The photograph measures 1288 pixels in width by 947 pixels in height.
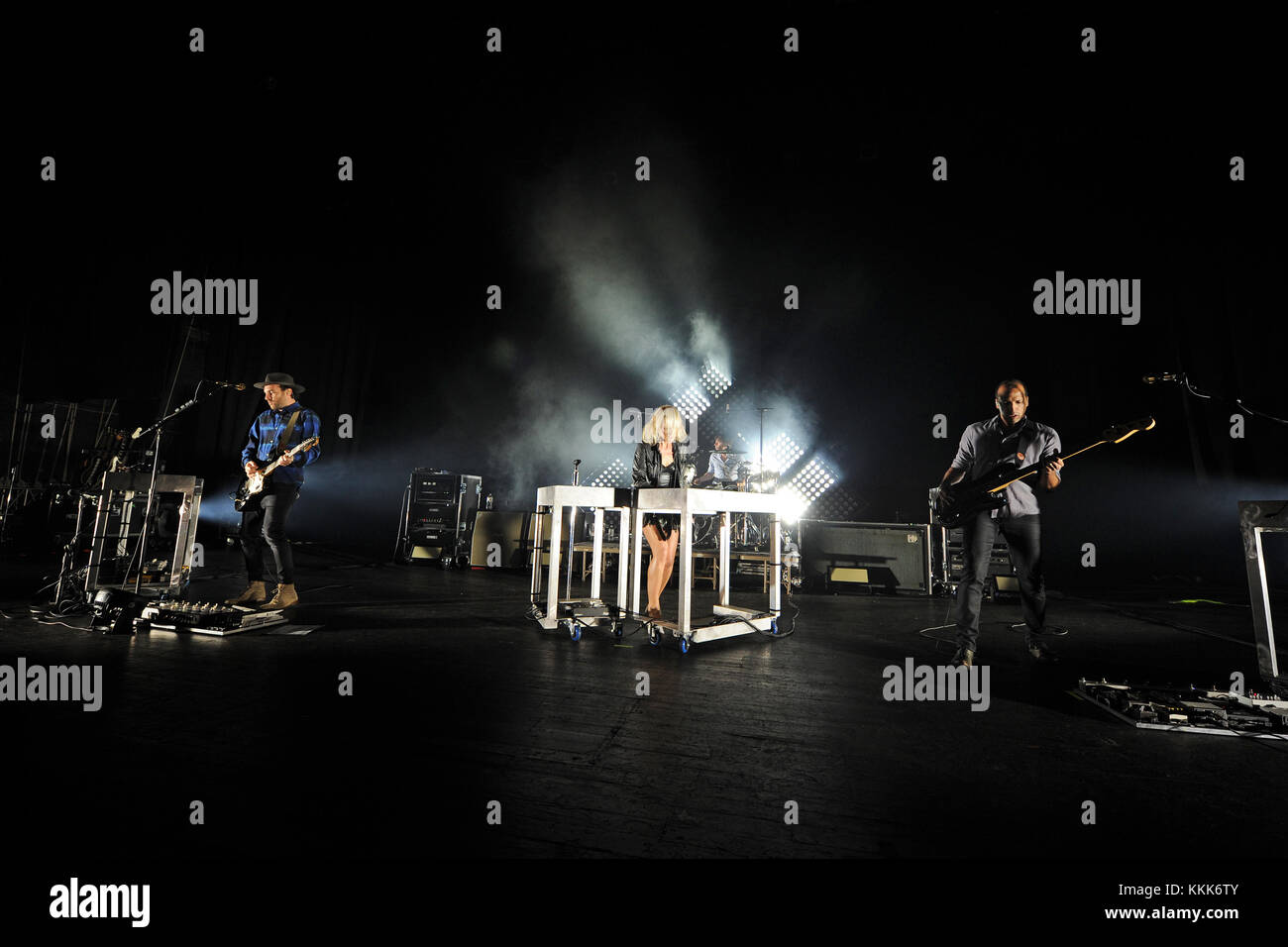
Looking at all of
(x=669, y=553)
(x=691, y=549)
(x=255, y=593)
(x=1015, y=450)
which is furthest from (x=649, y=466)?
(x=255, y=593)

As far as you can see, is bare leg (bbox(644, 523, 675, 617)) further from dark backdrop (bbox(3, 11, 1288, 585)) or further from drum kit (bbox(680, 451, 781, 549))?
dark backdrop (bbox(3, 11, 1288, 585))

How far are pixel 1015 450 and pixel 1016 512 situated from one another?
0.34 m

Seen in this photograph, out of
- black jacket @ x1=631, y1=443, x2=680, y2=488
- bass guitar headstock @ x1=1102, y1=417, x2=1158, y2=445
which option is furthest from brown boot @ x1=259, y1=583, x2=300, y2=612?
bass guitar headstock @ x1=1102, y1=417, x2=1158, y2=445

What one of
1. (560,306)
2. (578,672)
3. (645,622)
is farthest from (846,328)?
(578,672)

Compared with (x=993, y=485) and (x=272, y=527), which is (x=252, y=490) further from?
(x=993, y=485)

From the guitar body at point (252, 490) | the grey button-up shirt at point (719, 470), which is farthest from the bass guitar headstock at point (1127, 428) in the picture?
the guitar body at point (252, 490)

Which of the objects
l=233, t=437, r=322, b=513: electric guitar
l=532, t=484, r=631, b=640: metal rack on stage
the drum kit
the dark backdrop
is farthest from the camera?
the dark backdrop

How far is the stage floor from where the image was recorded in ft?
3.66

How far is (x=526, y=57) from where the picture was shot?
6.23m

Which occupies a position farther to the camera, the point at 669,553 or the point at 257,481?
the point at 669,553

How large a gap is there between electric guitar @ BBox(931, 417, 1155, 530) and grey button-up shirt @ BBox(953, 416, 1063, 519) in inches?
2.4

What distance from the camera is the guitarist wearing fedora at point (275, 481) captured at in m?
3.65

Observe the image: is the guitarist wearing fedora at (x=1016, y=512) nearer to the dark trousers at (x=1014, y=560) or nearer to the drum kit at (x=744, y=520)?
the dark trousers at (x=1014, y=560)

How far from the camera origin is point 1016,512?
9.67ft
